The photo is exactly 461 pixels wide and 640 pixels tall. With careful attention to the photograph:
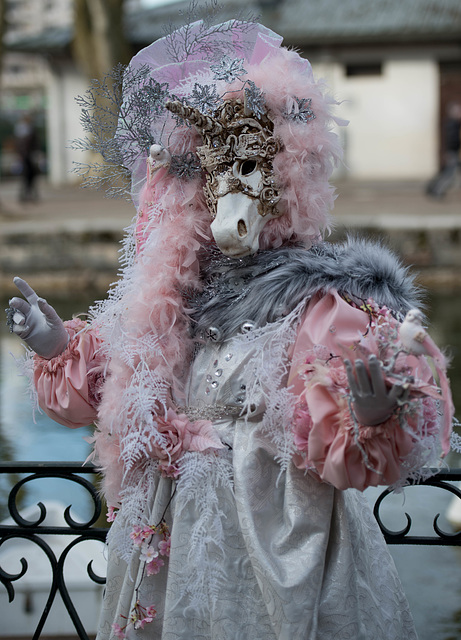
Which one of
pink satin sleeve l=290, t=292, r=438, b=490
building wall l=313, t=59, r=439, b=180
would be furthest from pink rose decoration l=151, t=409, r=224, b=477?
building wall l=313, t=59, r=439, b=180

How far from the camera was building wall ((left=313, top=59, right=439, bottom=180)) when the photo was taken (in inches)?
690

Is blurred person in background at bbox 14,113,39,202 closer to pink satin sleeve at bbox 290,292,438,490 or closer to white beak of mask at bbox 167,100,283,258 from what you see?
white beak of mask at bbox 167,100,283,258

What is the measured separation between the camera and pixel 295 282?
5.94 ft

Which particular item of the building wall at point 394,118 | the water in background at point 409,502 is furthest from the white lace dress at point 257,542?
the building wall at point 394,118

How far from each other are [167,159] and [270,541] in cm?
92

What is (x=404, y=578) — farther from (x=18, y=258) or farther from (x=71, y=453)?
(x=18, y=258)

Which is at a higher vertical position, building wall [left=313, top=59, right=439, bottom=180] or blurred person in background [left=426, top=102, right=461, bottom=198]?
building wall [left=313, top=59, right=439, bottom=180]

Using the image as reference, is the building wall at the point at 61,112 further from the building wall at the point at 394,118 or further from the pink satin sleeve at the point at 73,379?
the pink satin sleeve at the point at 73,379

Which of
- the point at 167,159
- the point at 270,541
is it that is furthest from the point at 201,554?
the point at 167,159

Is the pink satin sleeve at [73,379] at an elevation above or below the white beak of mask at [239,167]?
below

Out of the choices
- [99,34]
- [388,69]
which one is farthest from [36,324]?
[388,69]

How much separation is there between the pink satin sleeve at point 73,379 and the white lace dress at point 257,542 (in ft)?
0.92

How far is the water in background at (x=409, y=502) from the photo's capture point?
124 inches

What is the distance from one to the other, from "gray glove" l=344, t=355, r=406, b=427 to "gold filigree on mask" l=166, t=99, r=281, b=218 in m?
0.53
